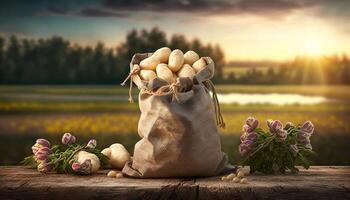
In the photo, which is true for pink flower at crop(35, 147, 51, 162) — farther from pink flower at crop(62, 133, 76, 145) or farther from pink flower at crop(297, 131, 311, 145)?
pink flower at crop(297, 131, 311, 145)

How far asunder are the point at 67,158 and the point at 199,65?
1102 millimetres

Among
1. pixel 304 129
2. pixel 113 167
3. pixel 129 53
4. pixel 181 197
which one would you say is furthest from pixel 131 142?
pixel 181 197

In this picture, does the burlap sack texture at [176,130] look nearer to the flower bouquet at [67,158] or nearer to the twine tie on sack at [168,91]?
the twine tie on sack at [168,91]

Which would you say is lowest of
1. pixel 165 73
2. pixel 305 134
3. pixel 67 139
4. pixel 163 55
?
pixel 67 139

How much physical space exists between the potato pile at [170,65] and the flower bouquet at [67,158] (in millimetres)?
667

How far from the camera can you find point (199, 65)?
4.20 metres

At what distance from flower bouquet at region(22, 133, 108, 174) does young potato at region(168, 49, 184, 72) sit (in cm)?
83

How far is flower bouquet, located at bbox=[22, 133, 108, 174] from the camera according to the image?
13.9 ft

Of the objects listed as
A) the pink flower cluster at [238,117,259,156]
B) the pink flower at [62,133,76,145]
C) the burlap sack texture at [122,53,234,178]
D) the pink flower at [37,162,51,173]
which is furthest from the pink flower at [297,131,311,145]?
the pink flower at [37,162,51,173]

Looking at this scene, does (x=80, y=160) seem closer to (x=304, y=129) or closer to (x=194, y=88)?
(x=194, y=88)

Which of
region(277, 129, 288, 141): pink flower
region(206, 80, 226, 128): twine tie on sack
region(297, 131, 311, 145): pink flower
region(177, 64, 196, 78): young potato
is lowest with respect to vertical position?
region(297, 131, 311, 145): pink flower

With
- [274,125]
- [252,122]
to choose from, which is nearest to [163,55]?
[252,122]

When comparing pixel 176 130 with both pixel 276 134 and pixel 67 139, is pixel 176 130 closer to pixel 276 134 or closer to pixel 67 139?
pixel 276 134

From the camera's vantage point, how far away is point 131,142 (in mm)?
6430
